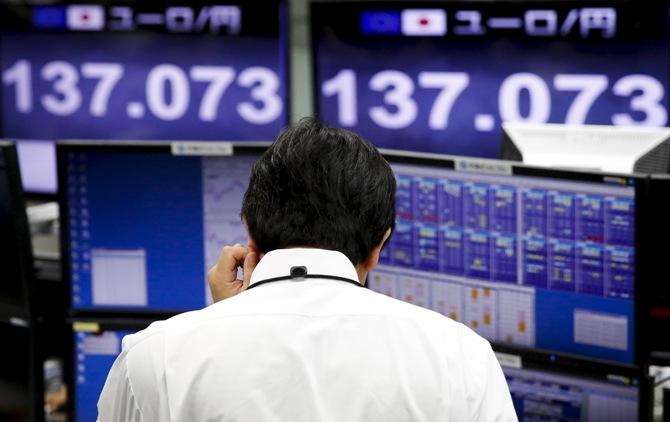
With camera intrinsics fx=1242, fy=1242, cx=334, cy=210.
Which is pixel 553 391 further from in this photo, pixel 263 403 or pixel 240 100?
pixel 240 100

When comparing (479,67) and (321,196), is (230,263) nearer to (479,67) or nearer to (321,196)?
(321,196)

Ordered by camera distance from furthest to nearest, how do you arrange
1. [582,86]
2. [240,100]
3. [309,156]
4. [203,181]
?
[240,100]
[582,86]
[203,181]
[309,156]

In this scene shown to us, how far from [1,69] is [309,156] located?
8.92ft

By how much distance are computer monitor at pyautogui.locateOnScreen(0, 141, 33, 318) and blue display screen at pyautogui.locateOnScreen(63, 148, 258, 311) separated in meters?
0.09

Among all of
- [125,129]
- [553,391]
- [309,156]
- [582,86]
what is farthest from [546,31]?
[309,156]

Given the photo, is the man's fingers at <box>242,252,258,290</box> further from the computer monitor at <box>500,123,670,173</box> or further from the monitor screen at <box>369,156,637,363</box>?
the computer monitor at <box>500,123,670,173</box>

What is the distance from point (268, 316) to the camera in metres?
1.44

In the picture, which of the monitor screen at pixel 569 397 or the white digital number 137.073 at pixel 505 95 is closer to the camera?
the monitor screen at pixel 569 397

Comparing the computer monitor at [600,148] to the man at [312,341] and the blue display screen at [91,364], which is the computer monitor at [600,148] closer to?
the blue display screen at [91,364]

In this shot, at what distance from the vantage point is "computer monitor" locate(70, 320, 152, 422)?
2.58 meters

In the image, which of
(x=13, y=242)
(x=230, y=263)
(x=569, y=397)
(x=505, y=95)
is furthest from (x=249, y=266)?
(x=505, y=95)

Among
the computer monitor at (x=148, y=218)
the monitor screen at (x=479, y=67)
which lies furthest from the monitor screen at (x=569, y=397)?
the monitor screen at (x=479, y=67)

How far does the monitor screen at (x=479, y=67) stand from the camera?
3.51 meters

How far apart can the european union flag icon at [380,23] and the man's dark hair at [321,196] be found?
2.16m
